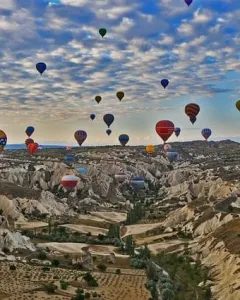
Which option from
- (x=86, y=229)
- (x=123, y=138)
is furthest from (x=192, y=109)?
(x=123, y=138)

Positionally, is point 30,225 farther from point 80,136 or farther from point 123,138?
point 123,138

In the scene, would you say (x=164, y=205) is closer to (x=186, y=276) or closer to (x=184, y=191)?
(x=184, y=191)

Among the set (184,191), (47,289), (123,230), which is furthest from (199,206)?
(47,289)

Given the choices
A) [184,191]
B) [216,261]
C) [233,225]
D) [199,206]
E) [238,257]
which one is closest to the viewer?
[238,257]

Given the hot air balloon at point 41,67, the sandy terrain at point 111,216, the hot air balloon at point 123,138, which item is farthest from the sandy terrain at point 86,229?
the hot air balloon at point 41,67

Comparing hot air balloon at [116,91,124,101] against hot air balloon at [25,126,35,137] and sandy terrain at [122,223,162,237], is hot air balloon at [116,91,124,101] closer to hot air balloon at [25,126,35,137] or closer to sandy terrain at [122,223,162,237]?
sandy terrain at [122,223,162,237]

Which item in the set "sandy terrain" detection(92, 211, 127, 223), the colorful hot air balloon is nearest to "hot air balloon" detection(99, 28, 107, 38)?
"sandy terrain" detection(92, 211, 127, 223)

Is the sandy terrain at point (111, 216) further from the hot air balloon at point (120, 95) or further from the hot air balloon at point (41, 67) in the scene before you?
the hot air balloon at point (41, 67)
